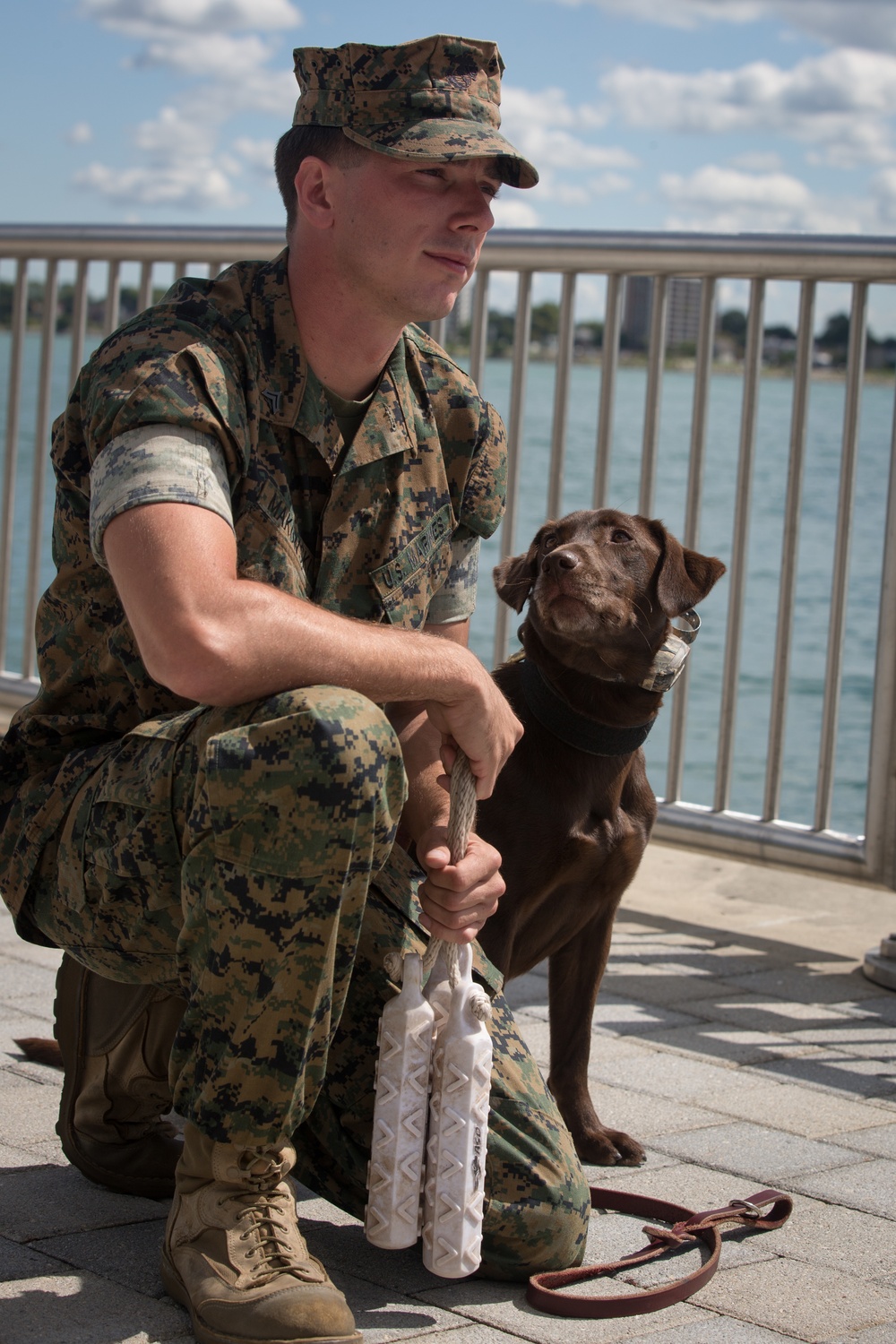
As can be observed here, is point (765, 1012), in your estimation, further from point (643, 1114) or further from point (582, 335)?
point (582, 335)

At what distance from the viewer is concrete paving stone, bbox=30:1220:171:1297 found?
2.10 m

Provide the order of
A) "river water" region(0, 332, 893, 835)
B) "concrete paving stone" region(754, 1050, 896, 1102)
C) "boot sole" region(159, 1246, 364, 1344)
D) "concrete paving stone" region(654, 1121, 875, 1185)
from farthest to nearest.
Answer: "river water" region(0, 332, 893, 835)
"concrete paving stone" region(754, 1050, 896, 1102)
"concrete paving stone" region(654, 1121, 875, 1185)
"boot sole" region(159, 1246, 364, 1344)

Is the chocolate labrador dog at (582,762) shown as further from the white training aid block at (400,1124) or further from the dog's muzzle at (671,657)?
the white training aid block at (400,1124)

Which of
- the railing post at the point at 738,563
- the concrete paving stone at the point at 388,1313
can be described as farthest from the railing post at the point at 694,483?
the concrete paving stone at the point at 388,1313

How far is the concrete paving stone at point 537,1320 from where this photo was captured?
2.03m

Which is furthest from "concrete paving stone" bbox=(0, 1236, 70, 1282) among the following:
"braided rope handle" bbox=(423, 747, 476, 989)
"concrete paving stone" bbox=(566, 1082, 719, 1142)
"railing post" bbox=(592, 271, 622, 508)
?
"railing post" bbox=(592, 271, 622, 508)

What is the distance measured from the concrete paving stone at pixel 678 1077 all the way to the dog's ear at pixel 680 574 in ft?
3.18

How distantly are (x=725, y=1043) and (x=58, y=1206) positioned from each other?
1.63 m

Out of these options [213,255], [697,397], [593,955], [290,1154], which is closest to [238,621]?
[290,1154]

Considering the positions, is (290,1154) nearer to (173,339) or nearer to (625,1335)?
(625,1335)

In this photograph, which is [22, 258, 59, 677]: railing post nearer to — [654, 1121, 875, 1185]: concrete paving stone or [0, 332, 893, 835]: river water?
[0, 332, 893, 835]: river water

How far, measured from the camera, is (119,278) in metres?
5.63

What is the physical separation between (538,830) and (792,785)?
780 centimetres

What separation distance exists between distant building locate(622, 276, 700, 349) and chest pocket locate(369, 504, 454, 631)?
2.17 m
